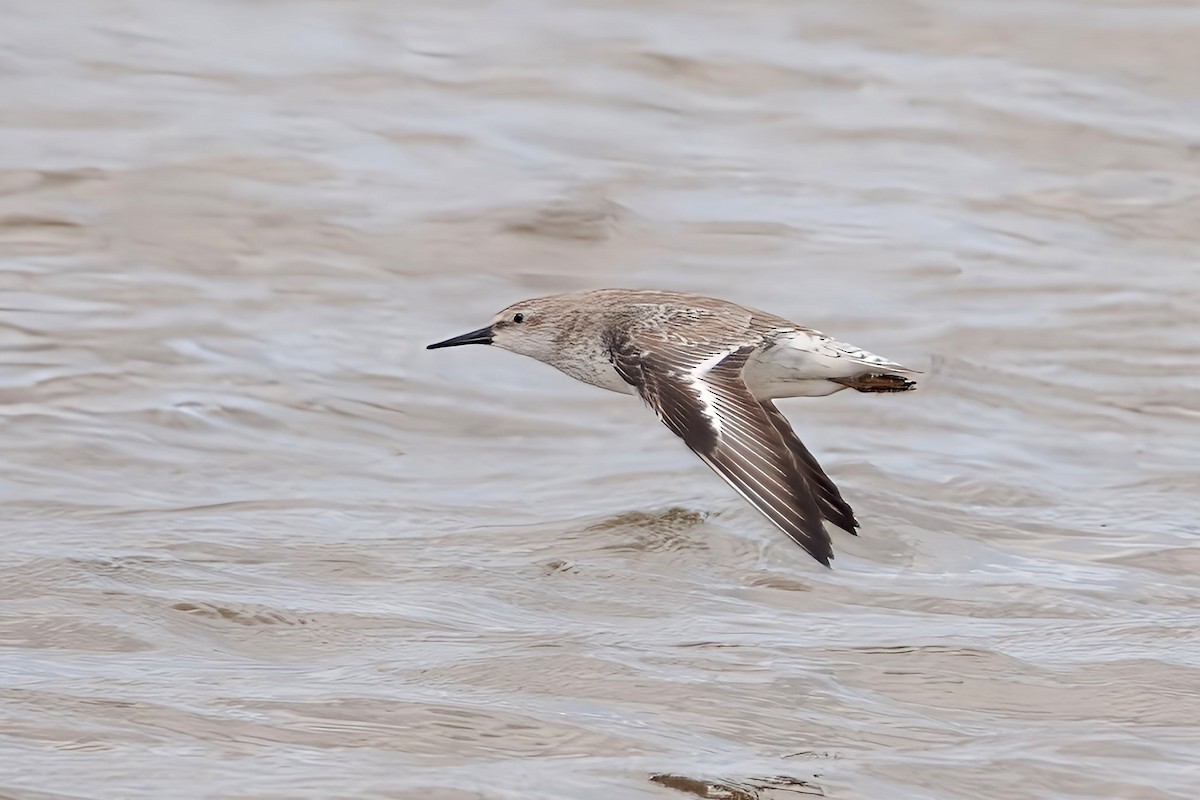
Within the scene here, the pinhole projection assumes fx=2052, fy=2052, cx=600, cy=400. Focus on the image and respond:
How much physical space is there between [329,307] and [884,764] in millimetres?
5567

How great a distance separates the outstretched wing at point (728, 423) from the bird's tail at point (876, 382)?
293 millimetres

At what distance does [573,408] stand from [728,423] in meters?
2.95

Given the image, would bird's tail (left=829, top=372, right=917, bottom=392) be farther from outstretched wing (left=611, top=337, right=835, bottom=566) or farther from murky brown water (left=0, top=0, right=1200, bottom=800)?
murky brown water (left=0, top=0, right=1200, bottom=800)

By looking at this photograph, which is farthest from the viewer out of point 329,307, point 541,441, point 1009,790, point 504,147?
point 504,147

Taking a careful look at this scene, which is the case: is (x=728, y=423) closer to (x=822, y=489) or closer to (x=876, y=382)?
(x=822, y=489)

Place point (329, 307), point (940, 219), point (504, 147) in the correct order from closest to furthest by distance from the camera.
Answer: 1. point (329, 307)
2. point (940, 219)
3. point (504, 147)

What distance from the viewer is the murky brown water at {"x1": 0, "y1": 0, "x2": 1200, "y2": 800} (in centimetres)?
527

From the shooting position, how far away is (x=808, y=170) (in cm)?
1227

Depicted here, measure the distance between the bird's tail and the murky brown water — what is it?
0.60 m

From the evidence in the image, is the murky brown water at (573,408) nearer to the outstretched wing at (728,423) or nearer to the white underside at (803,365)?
the outstretched wing at (728,423)

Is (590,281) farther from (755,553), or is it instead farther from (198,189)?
(755,553)

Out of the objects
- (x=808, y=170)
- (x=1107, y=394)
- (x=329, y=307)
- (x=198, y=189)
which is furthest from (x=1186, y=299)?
(x=198, y=189)

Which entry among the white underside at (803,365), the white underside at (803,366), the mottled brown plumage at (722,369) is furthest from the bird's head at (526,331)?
the white underside at (803,365)

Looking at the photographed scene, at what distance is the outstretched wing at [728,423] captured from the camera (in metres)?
5.94
